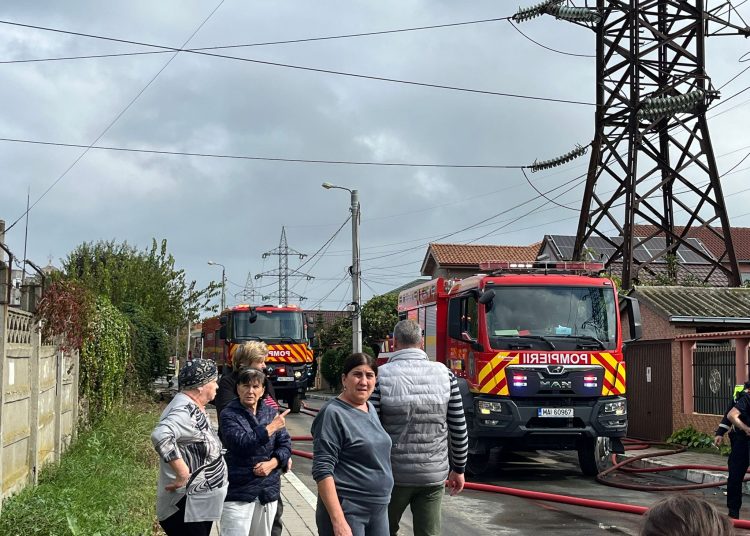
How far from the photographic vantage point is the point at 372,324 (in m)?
51.0

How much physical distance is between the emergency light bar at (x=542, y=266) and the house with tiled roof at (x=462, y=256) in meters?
44.5

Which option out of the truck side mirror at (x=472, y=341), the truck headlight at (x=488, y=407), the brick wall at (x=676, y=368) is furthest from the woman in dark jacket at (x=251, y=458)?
the brick wall at (x=676, y=368)

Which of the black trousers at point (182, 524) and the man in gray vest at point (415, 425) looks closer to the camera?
the black trousers at point (182, 524)

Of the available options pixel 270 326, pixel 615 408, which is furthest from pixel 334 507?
pixel 270 326

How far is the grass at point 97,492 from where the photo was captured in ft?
22.2

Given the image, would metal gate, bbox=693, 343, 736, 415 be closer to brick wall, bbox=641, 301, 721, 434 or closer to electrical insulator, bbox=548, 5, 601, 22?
brick wall, bbox=641, 301, 721, 434

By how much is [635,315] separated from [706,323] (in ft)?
25.9

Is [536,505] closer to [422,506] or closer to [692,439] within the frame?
[422,506]

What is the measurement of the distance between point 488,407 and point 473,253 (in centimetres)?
5002

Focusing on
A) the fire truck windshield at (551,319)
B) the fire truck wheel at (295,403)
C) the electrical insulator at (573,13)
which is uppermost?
the electrical insulator at (573,13)

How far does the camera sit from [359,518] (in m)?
5.28

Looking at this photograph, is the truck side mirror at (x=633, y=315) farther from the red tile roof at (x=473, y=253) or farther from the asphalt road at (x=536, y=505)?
the red tile roof at (x=473, y=253)

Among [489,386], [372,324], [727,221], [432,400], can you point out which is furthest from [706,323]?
[372,324]

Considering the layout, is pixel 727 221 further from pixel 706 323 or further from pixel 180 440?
pixel 180 440
